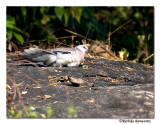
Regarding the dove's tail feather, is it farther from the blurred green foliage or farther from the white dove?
the blurred green foliage

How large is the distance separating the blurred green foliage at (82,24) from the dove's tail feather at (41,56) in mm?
408

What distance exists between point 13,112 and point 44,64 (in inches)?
86.6

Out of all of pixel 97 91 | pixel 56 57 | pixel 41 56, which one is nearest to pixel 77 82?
pixel 97 91

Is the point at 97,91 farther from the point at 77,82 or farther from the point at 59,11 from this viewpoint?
the point at 59,11

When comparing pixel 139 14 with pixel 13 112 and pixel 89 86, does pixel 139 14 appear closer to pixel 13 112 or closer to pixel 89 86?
pixel 89 86

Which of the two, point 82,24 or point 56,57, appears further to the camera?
point 82,24

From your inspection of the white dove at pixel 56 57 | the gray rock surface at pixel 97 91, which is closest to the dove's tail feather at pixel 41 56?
the white dove at pixel 56 57

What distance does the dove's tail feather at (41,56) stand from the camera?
5742 mm

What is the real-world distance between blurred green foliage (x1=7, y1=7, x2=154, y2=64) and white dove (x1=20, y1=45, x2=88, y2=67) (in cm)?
45

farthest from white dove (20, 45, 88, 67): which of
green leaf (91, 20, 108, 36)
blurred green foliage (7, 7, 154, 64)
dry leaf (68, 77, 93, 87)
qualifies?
green leaf (91, 20, 108, 36)

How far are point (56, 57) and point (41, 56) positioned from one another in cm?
25

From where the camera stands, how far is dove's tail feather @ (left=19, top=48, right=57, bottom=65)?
5742 millimetres

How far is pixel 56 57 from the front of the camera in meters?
5.75

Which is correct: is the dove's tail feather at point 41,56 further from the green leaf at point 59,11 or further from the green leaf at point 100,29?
the green leaf at point 100,29
